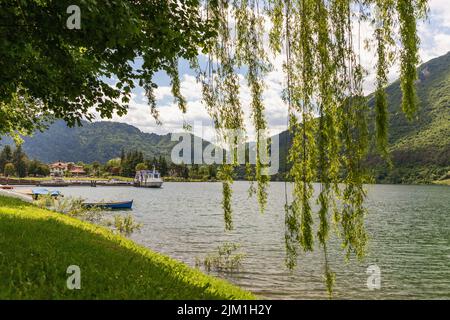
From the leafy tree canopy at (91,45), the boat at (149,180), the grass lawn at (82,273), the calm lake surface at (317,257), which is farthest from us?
the boat at (149,180)

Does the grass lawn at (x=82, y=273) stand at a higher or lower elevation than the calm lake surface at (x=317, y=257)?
higher

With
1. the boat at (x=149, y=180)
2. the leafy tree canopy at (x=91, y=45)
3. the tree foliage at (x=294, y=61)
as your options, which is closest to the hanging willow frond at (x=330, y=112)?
the tree foliage at (x=294, y=61)

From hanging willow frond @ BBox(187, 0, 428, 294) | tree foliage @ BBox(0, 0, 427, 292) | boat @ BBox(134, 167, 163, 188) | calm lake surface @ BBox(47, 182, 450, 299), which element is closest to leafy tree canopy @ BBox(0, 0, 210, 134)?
tree foliage @ BBox(0, 0, 427, 292)

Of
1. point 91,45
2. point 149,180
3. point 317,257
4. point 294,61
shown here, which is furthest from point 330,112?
point 149,180

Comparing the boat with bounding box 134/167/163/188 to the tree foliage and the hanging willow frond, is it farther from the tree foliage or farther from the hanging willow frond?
the hanging willow frond

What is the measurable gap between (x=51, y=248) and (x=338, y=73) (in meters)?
9.23

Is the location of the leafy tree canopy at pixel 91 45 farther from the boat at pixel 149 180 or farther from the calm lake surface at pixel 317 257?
the boat at pixel 149 180

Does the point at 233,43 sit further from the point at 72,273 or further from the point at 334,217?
the point at 72,273

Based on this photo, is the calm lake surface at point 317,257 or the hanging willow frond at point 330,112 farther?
the calm lake surface at point 317,257

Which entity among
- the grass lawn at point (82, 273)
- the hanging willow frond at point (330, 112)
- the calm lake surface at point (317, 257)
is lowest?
the calm lake surface at point (317, 257)

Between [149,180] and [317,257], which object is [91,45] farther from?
[149,180]

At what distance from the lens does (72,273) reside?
8.99 metres

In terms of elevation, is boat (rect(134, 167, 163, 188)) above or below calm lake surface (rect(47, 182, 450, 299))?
above
